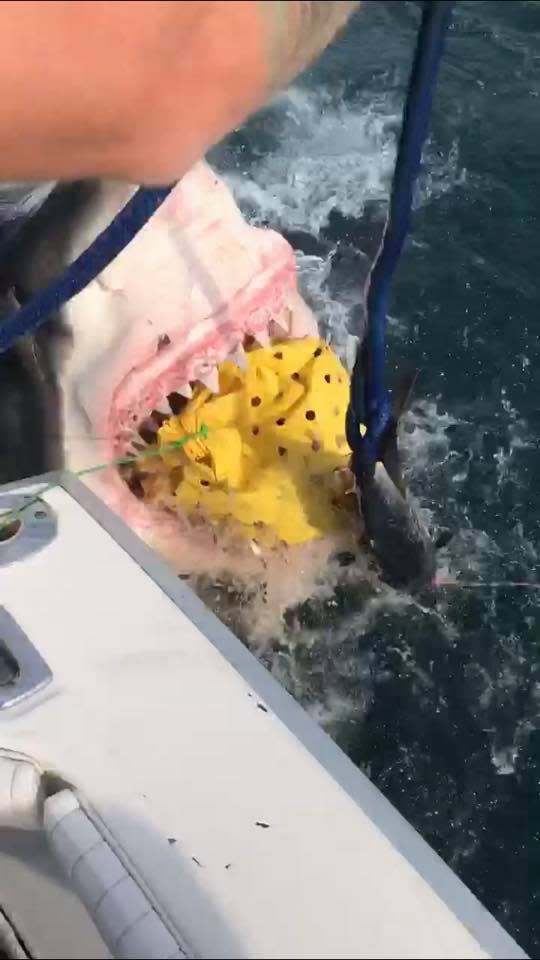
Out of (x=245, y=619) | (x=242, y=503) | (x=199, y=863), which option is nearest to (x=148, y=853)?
(x=199, y=863)

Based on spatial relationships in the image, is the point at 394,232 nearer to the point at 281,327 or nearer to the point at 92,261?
the point at 92,261

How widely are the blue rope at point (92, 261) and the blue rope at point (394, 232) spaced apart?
0.20 m

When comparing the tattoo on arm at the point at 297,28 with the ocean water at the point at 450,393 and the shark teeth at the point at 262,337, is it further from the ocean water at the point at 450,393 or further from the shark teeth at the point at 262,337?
the shark teeth at the point at 262,337

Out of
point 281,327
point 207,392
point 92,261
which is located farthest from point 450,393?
point 92,261

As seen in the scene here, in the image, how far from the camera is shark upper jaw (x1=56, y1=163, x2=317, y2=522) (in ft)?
4.78

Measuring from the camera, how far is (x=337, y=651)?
1.95 metres

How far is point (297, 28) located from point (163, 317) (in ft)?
2.82

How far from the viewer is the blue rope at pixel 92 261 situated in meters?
1.00

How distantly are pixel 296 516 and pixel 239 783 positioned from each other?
74cm

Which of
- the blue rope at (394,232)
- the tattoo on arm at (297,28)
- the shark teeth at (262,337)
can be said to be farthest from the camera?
the shark teeth at (262,337)

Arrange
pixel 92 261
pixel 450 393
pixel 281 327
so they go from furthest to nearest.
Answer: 1. pixel 450 393
2. pixel 281 327
3. pixel 92 261

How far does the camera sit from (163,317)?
58.2 inches

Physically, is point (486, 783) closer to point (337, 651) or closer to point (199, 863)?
point (337, 651)

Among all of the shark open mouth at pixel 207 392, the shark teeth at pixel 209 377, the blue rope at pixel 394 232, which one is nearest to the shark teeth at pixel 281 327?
the shark open mouth at pixel 207 392
